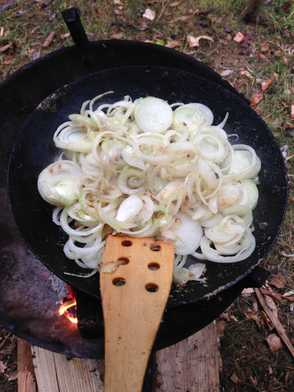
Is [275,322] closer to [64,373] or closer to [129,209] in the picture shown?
[64,373]

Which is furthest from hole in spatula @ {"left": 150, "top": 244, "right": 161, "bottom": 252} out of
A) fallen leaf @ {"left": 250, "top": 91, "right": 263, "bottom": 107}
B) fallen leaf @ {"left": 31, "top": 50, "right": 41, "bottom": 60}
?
fallen leaf @ {"left": 31, "top": 50, "right": 41, "bottom": 60}

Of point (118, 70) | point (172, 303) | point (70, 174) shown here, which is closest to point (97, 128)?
point (70, 174)

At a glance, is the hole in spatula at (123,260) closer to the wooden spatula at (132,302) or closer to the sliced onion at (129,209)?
the wooden spatula at (132,302)

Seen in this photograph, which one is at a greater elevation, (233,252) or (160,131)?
(160,131)

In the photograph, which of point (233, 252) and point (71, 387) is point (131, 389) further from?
point (71, 387)

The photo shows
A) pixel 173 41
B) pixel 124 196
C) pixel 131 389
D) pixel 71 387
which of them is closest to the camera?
pixel 131 389
